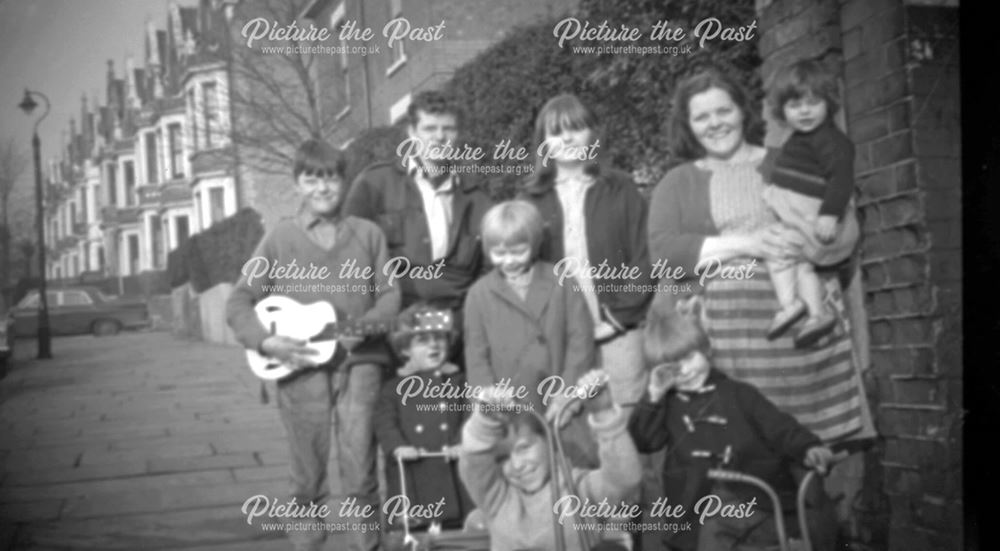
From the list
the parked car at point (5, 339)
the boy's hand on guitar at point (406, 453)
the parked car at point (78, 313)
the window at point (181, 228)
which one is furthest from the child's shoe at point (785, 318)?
the parked car at point (5, 339)

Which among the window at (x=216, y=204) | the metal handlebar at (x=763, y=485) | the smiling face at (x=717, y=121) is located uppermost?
the smiling face at (x=717, y=121)

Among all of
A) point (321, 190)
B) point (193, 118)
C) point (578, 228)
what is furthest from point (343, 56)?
point (578, 228)

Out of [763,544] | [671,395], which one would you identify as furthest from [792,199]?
[763,544]

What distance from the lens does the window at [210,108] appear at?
11.3 feet

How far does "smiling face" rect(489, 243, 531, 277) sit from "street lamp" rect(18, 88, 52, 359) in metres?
1.56

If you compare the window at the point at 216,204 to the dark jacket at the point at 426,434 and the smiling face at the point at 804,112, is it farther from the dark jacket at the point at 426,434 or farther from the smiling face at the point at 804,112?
the smiling face at the point at 804,112

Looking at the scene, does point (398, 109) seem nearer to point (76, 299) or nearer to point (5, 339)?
point (76, 299)

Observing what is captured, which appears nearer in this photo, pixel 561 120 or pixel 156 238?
pixel 561 120

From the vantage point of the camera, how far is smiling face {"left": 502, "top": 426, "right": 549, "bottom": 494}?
3.05 meters

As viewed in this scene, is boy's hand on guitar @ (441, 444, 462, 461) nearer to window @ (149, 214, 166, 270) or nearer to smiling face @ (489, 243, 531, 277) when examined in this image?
smiling face @ (489, 243, 531, 277)

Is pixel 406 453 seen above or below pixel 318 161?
below

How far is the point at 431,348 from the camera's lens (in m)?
3.23

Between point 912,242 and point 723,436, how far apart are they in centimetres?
88

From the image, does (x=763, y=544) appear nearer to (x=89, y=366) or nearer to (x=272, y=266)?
(x=272, y=266)
